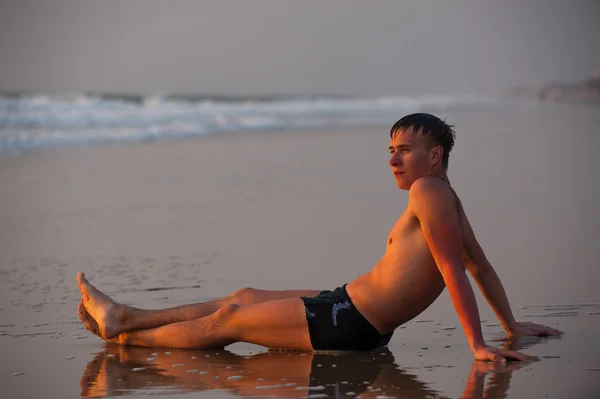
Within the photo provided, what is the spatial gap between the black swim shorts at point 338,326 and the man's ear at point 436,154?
66cm

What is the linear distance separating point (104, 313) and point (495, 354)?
171 centimetres

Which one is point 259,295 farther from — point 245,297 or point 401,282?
point 401,282

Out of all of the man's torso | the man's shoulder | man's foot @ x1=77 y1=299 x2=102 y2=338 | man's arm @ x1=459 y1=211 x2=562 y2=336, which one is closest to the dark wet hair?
the man's shoulder

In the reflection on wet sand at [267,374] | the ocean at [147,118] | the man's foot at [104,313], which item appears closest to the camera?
the reflection on wet sand at [267,374]

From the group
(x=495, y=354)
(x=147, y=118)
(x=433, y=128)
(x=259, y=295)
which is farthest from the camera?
(x=147, y=118)

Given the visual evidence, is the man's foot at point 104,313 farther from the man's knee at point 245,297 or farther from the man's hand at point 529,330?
the man's hand at point 529,330

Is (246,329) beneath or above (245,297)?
beneath

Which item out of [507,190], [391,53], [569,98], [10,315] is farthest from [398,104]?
[10,315]

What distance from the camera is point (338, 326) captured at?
3.93m

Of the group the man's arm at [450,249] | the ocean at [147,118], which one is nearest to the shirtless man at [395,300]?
the man's arm at [450,249]

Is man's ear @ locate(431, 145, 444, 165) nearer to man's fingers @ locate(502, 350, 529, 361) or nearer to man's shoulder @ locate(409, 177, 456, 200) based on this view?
man's shoulder @ locate(409, 177, 456, 200)

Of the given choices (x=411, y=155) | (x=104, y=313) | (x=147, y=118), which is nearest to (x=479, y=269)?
Answer: (x=411, y=155)

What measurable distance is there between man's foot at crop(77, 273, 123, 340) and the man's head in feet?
4.58

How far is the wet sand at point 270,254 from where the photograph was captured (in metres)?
3.62
